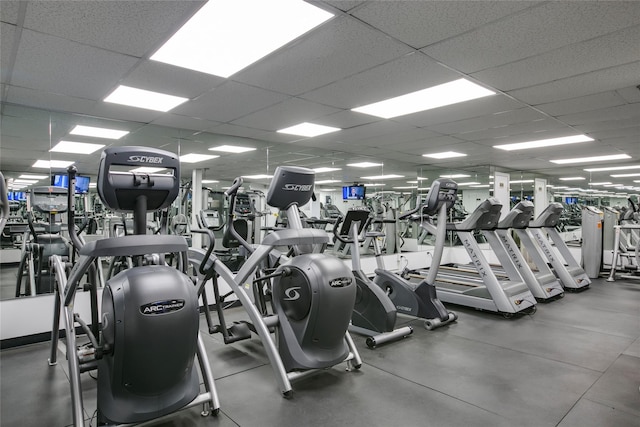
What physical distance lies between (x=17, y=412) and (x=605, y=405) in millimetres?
3614

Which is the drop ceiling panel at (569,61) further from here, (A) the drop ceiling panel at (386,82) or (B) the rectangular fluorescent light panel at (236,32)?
(B) the rectangular fluorescent light panel at (236,32)

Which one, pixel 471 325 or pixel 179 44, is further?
pixel 471 325

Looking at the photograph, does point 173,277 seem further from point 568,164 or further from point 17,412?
point 568,164

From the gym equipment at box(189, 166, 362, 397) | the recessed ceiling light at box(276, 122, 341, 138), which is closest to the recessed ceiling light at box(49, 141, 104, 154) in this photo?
the recessed ceiling light at box(276, 122, 341, 138)

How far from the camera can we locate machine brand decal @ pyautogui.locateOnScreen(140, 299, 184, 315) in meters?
1.67

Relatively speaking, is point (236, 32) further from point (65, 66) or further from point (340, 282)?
point (340, 282)

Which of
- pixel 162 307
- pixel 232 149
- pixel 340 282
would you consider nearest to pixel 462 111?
pixel 340 282

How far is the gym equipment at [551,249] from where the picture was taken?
578 cm

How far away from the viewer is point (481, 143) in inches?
241

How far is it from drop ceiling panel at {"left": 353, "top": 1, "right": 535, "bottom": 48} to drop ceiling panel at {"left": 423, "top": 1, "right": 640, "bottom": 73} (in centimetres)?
11

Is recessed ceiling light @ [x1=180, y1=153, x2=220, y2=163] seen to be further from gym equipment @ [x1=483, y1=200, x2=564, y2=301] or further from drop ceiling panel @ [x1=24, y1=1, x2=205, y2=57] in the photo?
gym equipment @ [x1=483, y1=200, x2=564, y2=301]

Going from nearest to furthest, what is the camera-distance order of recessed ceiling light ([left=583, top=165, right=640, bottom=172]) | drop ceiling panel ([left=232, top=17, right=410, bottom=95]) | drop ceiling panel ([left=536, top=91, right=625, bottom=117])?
drop ceiling panel ([left=232, top=17, right=410, bottom=95]) < drop ceiling panel ([left=536, top=91, right=625, bottom=117]) < recessed ceiling light ([left=583, top=165, right=640, bottom=172])

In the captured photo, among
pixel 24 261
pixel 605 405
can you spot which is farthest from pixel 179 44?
pixel 605 405

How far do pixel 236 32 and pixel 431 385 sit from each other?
2748mm
